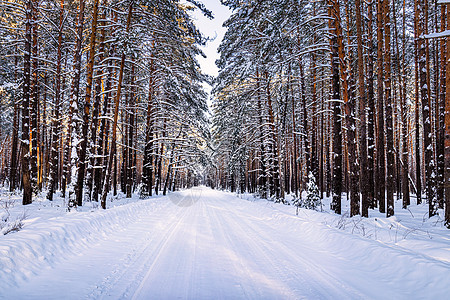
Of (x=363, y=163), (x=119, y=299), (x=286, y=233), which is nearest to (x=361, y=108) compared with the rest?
(x=363, y=163)

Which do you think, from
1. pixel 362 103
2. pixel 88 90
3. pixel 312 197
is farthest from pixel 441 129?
pixel 88 90

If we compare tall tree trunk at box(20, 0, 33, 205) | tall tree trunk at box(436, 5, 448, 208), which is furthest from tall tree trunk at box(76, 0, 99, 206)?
tall tree trunk at box(436, 5, 448, 208)

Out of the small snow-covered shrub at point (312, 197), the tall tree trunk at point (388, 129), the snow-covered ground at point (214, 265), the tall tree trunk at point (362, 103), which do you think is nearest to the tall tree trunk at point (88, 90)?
the snow-covered ground at point (214, 265)

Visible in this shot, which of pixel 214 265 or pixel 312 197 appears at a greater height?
pixel 312 197

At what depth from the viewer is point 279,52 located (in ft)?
36.5

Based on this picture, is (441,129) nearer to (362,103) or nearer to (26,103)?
(362,103)

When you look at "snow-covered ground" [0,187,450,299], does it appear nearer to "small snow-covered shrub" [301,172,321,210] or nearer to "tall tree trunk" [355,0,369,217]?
"tall tree trunk" [355,0,369,217]

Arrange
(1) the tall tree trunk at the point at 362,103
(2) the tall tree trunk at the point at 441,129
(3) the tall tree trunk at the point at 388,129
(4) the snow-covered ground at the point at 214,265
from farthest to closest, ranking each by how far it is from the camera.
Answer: (2) the tall tree trunk at the point at 441,129, (3) the tall tree trunk at the point at 388,129, (1) the tall tree trunk at the point at 362,103, (4) the snow-covered ground at the point at 214,265

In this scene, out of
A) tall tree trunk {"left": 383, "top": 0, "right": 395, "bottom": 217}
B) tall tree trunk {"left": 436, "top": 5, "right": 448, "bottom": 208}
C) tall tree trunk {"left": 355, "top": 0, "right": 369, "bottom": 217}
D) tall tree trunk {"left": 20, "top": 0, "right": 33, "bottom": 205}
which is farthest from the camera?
tall tree trunk {"left": 436, "top": 5, "right": 448, "bottom": 208}

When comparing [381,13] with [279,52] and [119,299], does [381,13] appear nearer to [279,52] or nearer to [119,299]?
[279,52]

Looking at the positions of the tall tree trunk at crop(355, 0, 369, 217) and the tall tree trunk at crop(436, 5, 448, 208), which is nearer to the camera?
the tall tree trunk at crop(355, 0, 369, 217)

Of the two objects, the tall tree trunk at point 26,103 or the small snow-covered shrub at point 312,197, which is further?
the small snow-covered shrub at point 312,197

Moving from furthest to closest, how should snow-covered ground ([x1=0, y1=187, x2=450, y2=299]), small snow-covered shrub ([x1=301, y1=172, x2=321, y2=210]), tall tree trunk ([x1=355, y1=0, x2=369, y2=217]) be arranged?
small snow-covered shrub ([x1=301, y1=172, x2=321, y2=210])
tall tree trunk ([x1=355, y1=0, x2=369, y2=217])
snow-covered ground ([x1=0, y1=187, x2=450, y2=299])

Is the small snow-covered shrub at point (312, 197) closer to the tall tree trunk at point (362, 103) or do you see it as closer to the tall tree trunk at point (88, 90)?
the tall tree trunk at point (362, 103)
